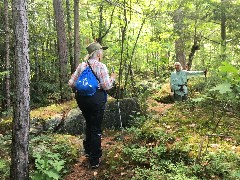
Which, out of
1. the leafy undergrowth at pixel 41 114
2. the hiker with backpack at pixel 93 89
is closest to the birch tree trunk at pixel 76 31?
the leafy undergrowth at pixel 41 114

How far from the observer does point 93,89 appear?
5.41 metres

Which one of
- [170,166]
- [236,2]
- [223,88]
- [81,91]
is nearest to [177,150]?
[170,166]

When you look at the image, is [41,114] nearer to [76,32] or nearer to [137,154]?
[137,154]

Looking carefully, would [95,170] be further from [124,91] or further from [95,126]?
[124,91]

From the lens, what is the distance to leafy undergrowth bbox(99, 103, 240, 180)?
4953 mm

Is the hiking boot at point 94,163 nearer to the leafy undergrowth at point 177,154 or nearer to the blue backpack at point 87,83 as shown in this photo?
the leafy undergrowth at point 177,154

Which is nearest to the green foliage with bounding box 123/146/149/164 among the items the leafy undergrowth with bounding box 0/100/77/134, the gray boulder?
the gray boulder

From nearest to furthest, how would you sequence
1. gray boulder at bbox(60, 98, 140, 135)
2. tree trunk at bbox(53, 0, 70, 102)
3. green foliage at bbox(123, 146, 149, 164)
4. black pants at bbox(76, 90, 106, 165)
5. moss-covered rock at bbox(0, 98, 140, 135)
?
1. black pants at bbox(76, 90, 106, 165)
2. green foliage at bbox(123, 146, 149, 164)
3. moss-covered rock at bbox(0, 98, 140, 135)
4. gray boulder at bbox(60, 98, 140, 135)
5. tree trunk at bbox(53, 0, 70, 102)

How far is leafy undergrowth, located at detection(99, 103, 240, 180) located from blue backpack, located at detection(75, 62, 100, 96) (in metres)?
1.50

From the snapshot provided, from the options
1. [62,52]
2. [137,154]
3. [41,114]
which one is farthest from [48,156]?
[62,52]

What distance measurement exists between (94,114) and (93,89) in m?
0.52

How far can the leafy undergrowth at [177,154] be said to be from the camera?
4953 millimetres

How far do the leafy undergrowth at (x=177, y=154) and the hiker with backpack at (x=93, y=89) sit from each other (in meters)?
0.54

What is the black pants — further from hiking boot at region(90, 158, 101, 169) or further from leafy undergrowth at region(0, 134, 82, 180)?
leafy undergrowth at region(0, 134, 82, 180)
